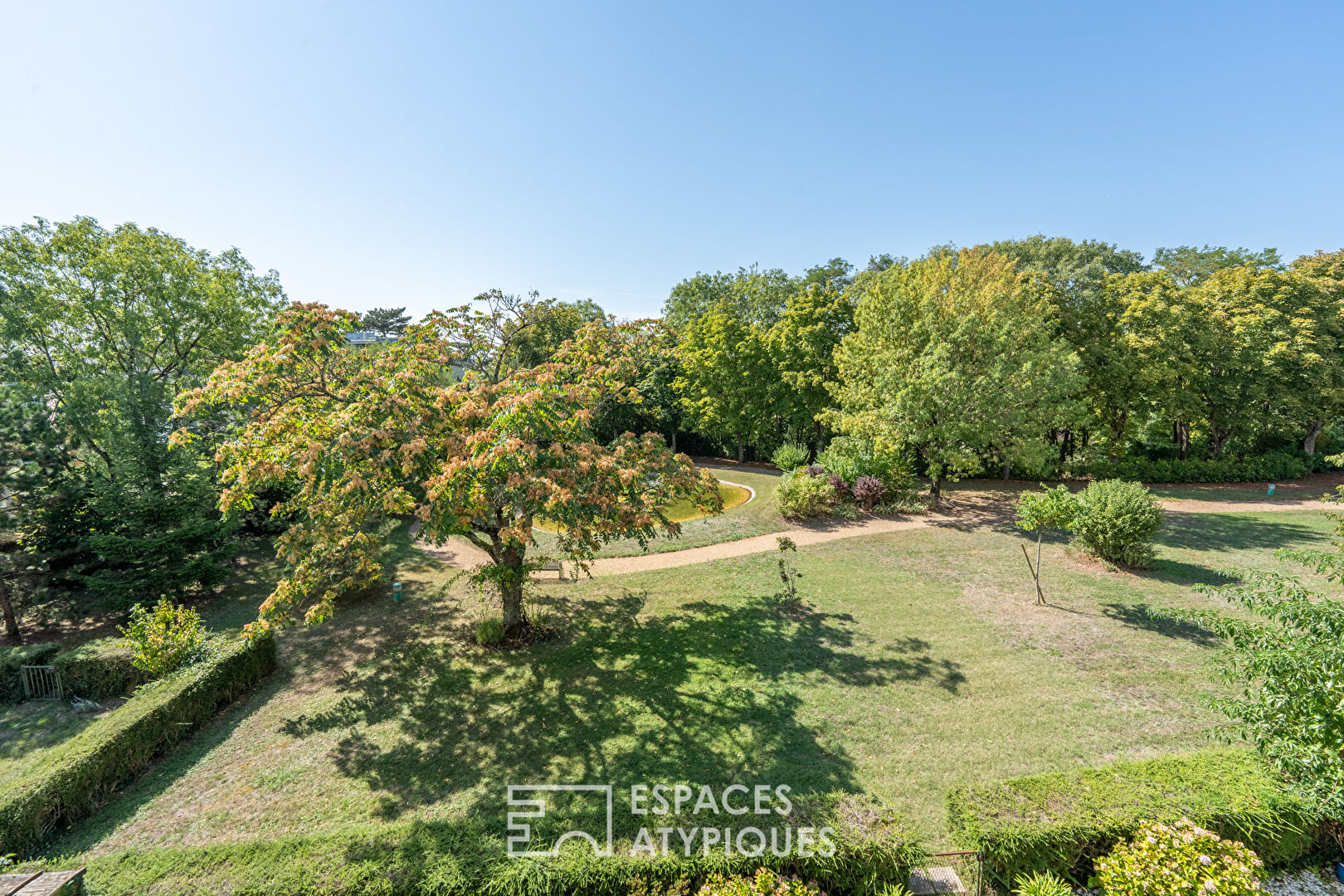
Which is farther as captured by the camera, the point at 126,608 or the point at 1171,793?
the point at 126,608

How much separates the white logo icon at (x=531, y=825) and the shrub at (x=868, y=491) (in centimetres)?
1488

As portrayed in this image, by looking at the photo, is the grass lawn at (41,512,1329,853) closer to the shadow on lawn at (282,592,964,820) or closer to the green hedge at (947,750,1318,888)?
the shadow on lawn at (282,592,964,820)

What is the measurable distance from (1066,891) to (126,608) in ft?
60.2

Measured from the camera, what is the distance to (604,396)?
11.0 meters

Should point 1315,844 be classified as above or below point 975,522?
below

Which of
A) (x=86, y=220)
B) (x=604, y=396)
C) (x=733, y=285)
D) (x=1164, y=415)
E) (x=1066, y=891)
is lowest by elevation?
(x=1066, y=891)

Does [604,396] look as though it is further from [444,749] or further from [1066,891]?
[1066,891]

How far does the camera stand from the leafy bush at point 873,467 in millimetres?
19234

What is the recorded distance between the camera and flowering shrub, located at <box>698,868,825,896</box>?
426 centimetres

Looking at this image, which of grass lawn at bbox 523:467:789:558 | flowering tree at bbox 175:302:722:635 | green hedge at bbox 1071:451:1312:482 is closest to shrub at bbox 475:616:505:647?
flowering tree at bbox 175:302:722:635

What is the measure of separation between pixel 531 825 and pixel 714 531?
12.4 meters

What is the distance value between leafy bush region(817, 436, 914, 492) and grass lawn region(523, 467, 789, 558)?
3198mm

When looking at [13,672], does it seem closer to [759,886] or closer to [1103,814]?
[759,886]

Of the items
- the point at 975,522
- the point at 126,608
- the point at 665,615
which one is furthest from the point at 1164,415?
the point at 126,608
